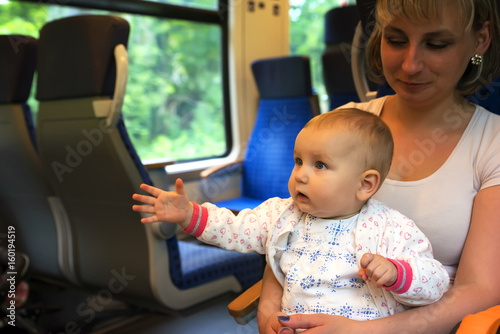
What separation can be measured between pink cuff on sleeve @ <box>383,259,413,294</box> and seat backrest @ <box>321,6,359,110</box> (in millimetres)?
2442

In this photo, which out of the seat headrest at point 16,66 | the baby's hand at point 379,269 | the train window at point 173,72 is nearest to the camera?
the baby's hand at point 379,269

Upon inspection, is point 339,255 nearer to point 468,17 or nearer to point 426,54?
point 426,54

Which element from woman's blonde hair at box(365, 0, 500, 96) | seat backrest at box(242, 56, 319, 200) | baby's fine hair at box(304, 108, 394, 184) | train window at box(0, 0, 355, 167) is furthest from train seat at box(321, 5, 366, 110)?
baby's fine hair at box(304, 108, 394, 184)

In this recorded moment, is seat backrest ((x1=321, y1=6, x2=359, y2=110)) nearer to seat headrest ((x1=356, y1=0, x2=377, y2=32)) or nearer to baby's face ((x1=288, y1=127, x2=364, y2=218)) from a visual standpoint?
seat headrest ((x1=356, y1=0, x2=377, y2=32))

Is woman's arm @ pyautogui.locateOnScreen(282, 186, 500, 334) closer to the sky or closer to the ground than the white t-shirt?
closer to the ground

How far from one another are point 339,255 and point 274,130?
2622 millimetres

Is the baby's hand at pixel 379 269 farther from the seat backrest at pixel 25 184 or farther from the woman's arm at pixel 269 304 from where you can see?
the seat backrest at pixel 25 184

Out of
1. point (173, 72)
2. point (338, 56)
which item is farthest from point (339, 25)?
point (173, 72)

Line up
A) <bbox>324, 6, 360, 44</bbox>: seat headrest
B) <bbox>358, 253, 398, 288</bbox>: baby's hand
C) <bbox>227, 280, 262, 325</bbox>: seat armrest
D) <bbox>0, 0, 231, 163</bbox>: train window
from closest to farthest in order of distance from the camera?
<bbox>358, 253, 398, 288</bbox>: baby's hand → <bbox>227, 280, 262, 325</bbox>: seat armrest → <bbox>324, 6, 360, 44</bbox>: seat headrest → <bbox>0, 0, 231, 163</bbox>: train window

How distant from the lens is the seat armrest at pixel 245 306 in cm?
126

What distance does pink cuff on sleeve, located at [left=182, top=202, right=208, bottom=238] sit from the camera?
1223 millimetres

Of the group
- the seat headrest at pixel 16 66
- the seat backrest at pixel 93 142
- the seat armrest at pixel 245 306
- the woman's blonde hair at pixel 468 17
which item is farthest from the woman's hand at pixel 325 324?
the seat headrest at pixel 16 66

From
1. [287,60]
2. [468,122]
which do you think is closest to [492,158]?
[468,122]

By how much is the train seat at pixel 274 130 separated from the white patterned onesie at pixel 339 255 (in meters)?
2.20
